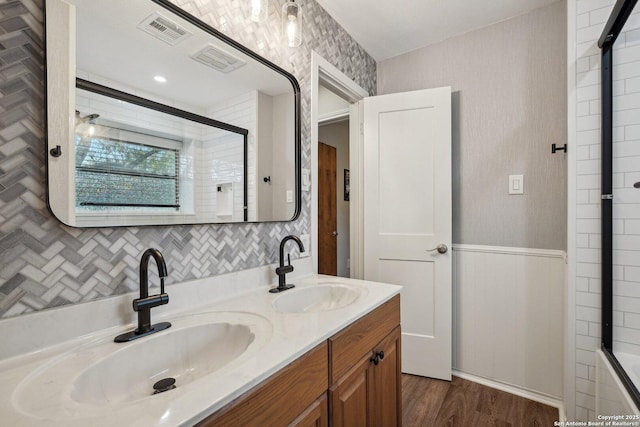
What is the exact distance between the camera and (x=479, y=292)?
6.66ft

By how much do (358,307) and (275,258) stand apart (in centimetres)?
53

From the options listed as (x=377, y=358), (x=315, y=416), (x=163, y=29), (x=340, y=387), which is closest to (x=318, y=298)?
(x=377, y=358)

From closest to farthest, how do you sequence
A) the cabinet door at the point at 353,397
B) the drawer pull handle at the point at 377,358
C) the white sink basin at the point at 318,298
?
1. the cabinet door at the point at 353,397
2. the drawer pull handle at the point at 377,358
3. the white sink basin at the point at 318,298

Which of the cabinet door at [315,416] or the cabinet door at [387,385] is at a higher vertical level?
the cabinet door at [315,416]

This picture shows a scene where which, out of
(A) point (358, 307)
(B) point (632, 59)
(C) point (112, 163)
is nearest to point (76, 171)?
(C) point (112, 163)

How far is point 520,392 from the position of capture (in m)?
1.87

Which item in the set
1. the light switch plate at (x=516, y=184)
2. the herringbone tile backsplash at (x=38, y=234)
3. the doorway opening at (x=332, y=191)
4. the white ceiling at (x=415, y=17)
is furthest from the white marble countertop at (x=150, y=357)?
the doorway opening at (x=332, y=191)

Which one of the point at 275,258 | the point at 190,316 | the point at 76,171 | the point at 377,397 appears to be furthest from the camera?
the point at 275,258

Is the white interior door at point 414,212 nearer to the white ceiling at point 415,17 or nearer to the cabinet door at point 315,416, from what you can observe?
the white ceiling at point 415,17

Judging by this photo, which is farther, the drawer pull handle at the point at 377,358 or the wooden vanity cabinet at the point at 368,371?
the drawer pull handle at the point at 377,358

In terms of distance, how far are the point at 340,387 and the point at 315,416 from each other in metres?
0.14

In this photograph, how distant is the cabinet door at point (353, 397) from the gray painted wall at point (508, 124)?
139 centimetres

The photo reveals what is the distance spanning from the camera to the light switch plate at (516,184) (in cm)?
189

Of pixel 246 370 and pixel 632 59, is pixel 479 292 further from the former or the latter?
pixel 246 370
